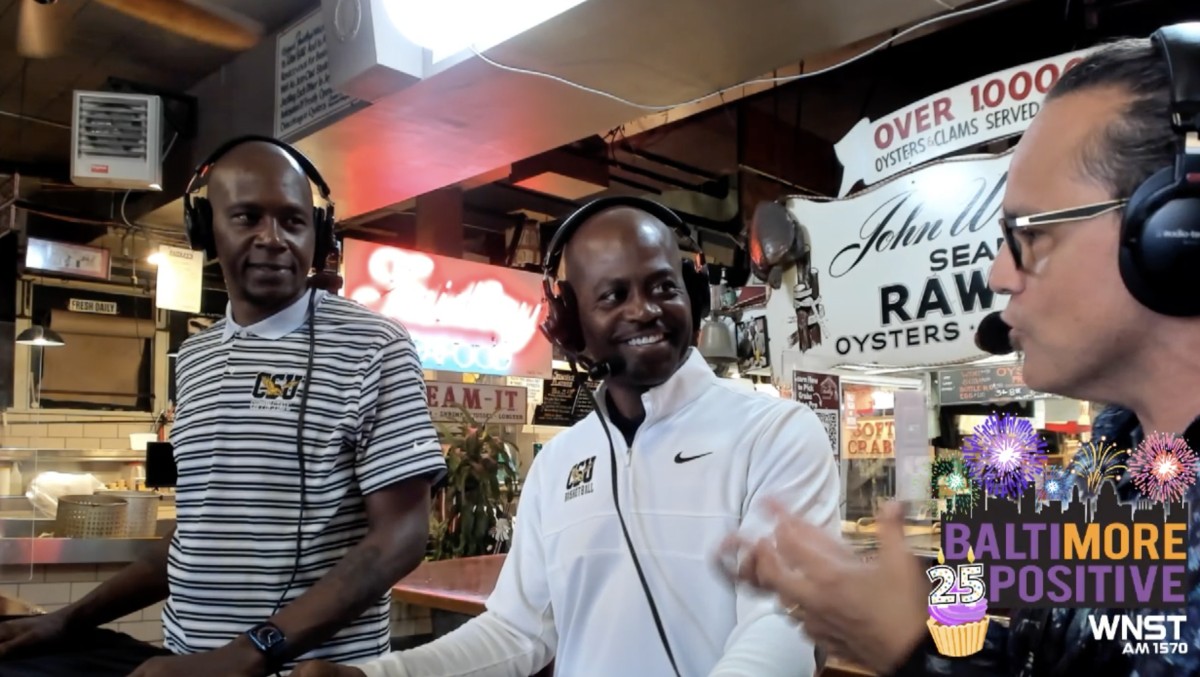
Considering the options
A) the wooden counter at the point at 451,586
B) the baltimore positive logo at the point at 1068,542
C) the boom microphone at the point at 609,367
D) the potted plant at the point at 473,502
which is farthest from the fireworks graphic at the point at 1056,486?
the potted plant at the point at 473,502

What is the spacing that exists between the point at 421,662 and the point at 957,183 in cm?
212

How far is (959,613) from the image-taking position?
79cm

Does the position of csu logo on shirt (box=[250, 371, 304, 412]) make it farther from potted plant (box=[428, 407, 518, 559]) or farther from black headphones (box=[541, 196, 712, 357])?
potted plant (box=[428, 407, 518, 559])

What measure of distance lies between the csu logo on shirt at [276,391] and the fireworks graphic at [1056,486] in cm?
102

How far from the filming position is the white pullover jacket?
1229 mm

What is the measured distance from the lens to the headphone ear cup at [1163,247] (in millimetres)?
706

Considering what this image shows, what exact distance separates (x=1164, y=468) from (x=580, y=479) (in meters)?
0.86

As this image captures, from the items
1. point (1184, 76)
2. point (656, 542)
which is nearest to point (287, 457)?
point (656, 542)

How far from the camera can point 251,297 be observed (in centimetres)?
147

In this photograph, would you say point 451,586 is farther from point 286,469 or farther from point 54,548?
point 286,469

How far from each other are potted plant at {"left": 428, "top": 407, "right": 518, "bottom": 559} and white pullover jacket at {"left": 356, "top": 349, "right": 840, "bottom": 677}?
143 inches

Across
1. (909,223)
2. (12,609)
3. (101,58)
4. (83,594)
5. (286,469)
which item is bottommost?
(83,594)

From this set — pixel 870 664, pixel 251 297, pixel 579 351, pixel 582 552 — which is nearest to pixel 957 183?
pixel 579 351

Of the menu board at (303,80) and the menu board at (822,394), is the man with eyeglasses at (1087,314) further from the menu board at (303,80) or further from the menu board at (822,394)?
the menu board at (303,80)
